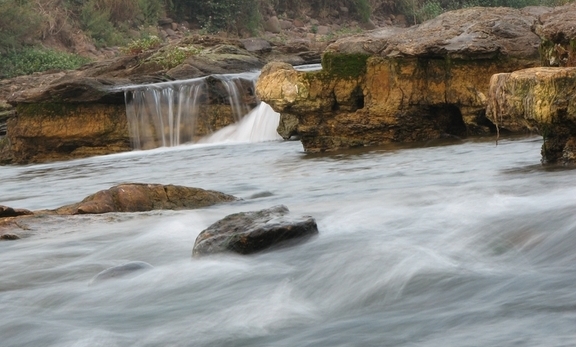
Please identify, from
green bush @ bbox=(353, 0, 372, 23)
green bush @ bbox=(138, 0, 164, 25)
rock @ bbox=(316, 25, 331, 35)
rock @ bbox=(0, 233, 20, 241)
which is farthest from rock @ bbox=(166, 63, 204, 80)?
green bush @ bbox=(353, 0, 372, 23)

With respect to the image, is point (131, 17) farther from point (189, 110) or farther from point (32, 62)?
point (189, 110)

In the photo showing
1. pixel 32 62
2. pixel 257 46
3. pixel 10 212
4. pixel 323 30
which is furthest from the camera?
pixel 323 30

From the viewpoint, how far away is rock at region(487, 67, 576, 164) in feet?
25.0

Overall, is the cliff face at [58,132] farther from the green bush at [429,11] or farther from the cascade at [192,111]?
the green bush at [429,11]

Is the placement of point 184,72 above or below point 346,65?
below

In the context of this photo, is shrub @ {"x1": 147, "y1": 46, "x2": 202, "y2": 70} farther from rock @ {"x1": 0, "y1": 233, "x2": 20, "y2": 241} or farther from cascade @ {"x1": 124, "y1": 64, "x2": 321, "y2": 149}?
rock @ {"x1": 0, "y1": 233, "x2": 20, "y2": 241}

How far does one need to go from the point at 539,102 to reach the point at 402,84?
15.2 ft

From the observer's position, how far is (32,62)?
28828 millimetres

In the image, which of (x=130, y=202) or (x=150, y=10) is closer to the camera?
(x=130, y=202)

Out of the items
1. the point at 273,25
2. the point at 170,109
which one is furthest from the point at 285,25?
the point at 170,109

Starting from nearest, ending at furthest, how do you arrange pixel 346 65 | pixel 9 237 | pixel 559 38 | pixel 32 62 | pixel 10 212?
1. pixel 9 237
2. pixel 10 212
3. pixel 559 38
4. pixel 346 65
5. pixel 32 62

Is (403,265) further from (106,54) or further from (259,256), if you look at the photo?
(106,54)

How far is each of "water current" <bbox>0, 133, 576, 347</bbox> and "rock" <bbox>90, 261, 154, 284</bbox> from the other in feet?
0.27

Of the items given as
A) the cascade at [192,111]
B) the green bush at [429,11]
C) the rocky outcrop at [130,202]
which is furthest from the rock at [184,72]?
the green bush at [429,11]
